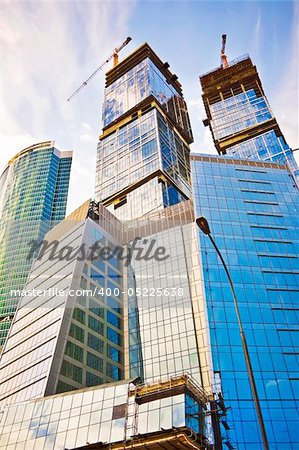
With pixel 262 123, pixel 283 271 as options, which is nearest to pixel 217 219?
pixel 283 271

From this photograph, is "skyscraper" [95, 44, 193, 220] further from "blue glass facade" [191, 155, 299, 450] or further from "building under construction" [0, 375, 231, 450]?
"building under construction" [0, 375, 231, 450]

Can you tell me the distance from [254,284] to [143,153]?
101516 millimetres

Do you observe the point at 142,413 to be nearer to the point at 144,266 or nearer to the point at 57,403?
the point at 57,403

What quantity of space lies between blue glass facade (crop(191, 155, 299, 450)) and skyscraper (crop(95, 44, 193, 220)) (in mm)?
49706

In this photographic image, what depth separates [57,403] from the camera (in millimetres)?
59312

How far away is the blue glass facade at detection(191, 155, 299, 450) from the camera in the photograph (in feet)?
182

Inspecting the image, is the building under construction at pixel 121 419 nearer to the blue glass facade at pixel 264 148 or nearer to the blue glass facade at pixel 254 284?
the blue glass facade at pixel 254 284

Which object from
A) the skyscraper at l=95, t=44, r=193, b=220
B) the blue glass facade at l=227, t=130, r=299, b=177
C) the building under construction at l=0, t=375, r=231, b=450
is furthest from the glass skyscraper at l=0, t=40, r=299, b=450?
the blue glass facade at l=227, t=130, r=299, b=177

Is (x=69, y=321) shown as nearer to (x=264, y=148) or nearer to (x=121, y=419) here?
(x=121, y=419)

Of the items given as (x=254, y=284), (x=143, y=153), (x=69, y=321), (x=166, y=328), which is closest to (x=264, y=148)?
(x=143, y=153)

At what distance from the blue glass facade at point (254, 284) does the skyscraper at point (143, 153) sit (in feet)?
163

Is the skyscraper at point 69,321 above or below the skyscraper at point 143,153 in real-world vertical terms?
below

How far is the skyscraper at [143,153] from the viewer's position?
149m

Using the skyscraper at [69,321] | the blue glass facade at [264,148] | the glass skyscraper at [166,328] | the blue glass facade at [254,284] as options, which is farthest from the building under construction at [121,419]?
the blue glass facade at [264,148]
